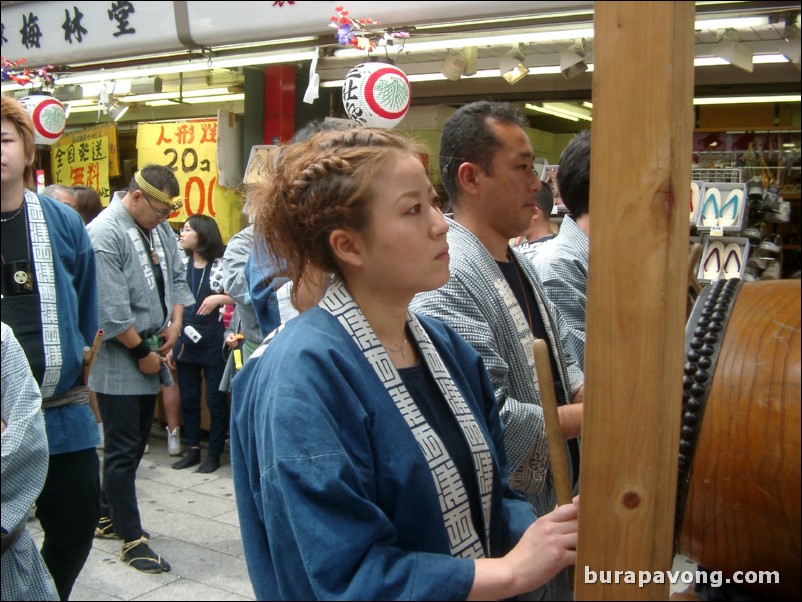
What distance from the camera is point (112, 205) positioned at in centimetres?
428

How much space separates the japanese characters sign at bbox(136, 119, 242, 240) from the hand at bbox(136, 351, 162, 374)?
299 cm

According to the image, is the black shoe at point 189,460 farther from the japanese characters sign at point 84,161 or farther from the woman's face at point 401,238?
the woman's face at point 401,238

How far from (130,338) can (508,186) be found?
2.43m

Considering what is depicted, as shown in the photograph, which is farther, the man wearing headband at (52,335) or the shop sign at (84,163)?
the shop sign at (84,163)

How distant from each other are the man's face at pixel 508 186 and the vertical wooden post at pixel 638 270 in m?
1.38

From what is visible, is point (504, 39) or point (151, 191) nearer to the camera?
point (151, 191)

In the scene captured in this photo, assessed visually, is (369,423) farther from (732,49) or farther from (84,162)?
Result: (84,162)

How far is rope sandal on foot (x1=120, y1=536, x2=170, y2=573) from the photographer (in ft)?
13.2

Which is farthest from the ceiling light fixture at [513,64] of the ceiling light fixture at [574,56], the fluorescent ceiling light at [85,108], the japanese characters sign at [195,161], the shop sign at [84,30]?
the fluorescent ceiling light at [85,108]

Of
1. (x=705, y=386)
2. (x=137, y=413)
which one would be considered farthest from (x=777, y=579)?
(x=137, y=413)

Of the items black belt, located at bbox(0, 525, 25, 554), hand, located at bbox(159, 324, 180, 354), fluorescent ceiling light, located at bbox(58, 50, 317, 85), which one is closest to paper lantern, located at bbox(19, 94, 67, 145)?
fluorescent ceiling light, located at bbox(58, 50, 317, 85)

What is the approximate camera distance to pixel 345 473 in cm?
122

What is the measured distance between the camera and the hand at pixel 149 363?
4039 millimetres

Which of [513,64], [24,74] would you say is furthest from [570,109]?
[24,74]
